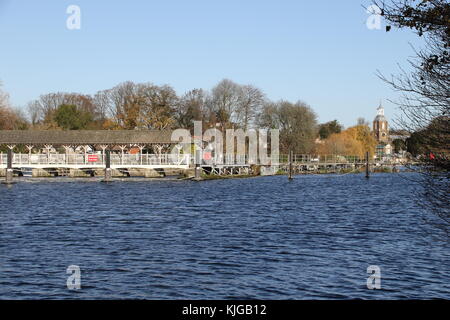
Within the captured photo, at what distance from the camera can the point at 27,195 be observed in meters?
54.6

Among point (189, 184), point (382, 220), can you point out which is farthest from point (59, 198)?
point (382, 220)

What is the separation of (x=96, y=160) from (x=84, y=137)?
6.84 meters

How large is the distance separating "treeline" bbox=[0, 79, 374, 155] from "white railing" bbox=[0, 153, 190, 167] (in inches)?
791

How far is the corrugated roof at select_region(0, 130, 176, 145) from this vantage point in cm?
8031

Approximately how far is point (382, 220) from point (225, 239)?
12913 mm

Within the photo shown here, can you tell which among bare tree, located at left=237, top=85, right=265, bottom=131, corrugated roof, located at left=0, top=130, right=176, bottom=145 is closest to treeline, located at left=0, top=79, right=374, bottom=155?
bare tree, located at left=237, top=85, right=265, bottom=131

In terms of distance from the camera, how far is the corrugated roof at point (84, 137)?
80312mm

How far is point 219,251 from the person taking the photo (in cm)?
2409
